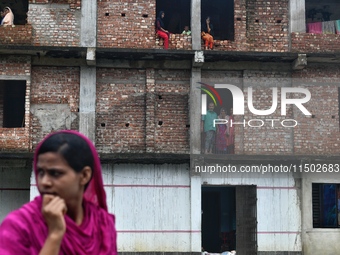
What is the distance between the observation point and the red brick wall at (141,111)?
15523 mm

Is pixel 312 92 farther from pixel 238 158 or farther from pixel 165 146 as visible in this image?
pixel 165 146

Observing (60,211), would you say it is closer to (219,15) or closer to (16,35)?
(16,35)

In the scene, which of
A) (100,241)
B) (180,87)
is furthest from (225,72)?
(100,241)

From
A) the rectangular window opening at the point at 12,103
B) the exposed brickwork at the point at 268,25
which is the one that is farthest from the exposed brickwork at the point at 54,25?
the exposed brickwork at the point at 268,25

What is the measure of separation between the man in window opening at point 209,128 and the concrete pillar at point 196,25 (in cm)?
172

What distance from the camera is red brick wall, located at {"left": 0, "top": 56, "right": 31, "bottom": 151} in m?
14.9

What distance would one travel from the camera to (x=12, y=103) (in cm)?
1745

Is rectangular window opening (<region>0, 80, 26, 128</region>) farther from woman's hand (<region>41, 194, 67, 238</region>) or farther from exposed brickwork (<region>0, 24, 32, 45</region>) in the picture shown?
woman's hand (<region>41, 194, 67, 238</region>)

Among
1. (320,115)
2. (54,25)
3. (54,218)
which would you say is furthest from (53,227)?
(320,115)

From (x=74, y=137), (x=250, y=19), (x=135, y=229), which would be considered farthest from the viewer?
(x=250, y=19)

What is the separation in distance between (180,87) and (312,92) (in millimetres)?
3643

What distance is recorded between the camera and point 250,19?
16422 millimetres

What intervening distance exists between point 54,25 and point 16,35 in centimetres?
103

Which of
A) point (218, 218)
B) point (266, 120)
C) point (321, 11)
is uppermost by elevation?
point (321, 11)
